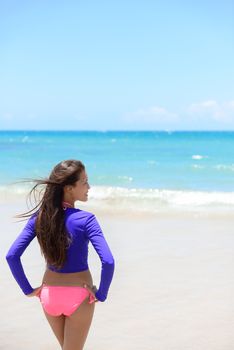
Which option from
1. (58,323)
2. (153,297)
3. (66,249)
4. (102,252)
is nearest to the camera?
(102,252)

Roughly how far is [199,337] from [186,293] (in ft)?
3.78

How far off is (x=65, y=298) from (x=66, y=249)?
268 mm

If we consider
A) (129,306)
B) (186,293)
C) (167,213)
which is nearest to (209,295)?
(186,293)

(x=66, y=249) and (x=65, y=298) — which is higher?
(x=66, y=249)

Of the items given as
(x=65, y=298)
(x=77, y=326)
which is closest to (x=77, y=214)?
(x=65, y=298)

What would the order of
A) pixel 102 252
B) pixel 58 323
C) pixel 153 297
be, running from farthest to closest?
pixel 153 297
pixel 58 323
pixel 102 252

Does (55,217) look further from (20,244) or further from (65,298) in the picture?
(65,298)

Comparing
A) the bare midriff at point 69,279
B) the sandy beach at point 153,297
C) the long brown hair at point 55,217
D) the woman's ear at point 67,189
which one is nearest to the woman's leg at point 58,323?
Result: the bare midriff at point 69,279

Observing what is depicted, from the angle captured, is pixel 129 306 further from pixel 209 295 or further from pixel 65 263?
pixel 65 263

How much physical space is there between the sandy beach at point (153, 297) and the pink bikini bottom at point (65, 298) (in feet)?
5.58

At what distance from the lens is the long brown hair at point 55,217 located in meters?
2.86

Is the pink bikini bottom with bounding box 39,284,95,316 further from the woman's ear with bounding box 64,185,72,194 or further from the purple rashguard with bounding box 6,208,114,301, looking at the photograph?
the woman's ear with bounding box 64,185,72,194

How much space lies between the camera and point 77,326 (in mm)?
2953

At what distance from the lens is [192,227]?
369 inches
